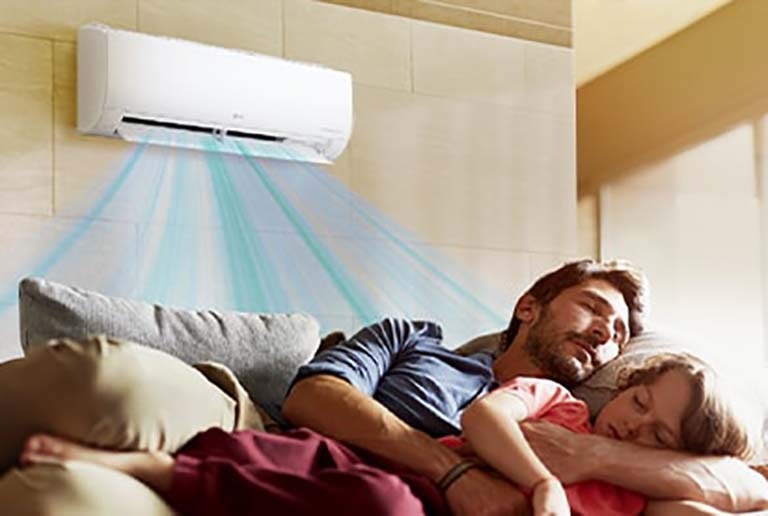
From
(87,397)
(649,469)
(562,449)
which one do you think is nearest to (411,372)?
(562,449)

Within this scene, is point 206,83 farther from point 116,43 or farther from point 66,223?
point 66,223

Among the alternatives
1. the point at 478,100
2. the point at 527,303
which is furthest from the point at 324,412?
the point at 478,100

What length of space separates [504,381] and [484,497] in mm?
613

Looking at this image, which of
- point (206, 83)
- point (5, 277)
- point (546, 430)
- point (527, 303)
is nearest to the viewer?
point (546, 430)

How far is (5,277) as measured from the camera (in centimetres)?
275

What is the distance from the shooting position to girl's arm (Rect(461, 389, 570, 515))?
1.66 metres

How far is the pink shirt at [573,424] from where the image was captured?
179cm

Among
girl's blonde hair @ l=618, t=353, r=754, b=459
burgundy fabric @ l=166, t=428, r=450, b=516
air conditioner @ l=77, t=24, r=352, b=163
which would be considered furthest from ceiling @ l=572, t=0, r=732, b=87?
burgundy fabric @ l=166, t=428, r=450, b=516

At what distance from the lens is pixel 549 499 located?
165cm

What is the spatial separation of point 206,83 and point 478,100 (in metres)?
0.90

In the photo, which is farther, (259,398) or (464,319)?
(464,319)

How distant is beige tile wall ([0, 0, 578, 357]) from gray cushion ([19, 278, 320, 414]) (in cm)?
77

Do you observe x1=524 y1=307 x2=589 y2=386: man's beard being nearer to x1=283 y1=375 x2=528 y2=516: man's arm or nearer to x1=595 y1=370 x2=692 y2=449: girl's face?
x1=595 y1=370 x2=692 y2=449: girl's face

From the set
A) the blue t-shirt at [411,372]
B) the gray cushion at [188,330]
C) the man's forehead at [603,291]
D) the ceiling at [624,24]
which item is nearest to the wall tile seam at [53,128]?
the gray cushion at [188,330]
